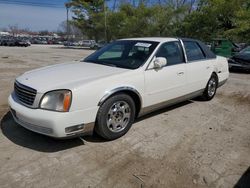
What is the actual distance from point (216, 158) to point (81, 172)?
176 cm

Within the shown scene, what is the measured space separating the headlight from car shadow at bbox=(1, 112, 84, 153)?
647 millimetres

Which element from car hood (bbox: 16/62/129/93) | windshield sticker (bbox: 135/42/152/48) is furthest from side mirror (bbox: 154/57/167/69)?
car hood (bbox: 16/62/129/93)

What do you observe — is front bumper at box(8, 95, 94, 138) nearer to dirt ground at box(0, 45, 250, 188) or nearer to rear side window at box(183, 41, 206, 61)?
dirt ground at box(0, 45, 250, 188)

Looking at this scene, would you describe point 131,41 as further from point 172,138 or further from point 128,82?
point 172,138

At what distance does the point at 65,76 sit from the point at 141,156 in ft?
5.09

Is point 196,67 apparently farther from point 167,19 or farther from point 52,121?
point 167,19

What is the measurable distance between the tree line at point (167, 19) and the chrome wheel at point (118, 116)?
62.3 ft

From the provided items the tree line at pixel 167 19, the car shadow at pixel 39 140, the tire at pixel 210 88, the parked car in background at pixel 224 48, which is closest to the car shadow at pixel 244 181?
the car shadow at pixel 39 140

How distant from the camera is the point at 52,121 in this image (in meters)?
2.96

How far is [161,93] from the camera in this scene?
13.9 ft

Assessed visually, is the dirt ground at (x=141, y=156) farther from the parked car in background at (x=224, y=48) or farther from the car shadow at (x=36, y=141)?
the parked car in background at (x=224, y=48)

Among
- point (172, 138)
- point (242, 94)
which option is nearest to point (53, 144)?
point (172, 138)

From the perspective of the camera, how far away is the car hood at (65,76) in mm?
3186

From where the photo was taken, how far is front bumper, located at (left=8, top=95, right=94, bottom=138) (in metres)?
2.98
